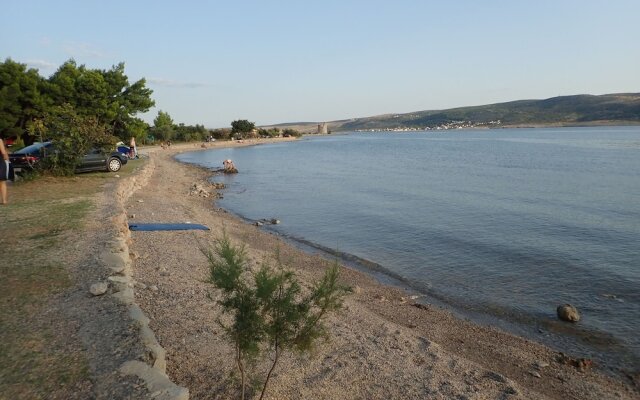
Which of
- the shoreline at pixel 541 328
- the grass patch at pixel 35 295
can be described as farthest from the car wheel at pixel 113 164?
the shoreline at pixel 541 328

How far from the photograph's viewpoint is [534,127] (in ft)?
566

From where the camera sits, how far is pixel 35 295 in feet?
20.3

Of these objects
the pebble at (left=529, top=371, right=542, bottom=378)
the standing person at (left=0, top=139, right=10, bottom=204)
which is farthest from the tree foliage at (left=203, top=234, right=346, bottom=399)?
the standing person at (left=0, top=139, right=10, bottom=204)

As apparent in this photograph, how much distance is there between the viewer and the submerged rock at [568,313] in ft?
29.2

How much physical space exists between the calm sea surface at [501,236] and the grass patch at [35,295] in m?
7.46

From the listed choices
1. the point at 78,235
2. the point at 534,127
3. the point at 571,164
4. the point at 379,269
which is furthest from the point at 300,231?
the point at 534,127

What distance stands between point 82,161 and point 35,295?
659 inches

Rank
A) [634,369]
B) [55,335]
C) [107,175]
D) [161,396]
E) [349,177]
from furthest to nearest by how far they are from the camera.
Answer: [349,177] → [107,175] → [634,369] → [55,335] → [161,396]

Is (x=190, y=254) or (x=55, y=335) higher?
(x=55, y=335)

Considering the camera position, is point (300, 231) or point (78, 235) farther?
point (300, 231)

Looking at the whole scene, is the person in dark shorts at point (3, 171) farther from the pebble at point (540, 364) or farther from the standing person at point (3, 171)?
the pebble at point (540, 364)

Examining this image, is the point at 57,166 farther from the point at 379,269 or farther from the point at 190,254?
the point at 379,269

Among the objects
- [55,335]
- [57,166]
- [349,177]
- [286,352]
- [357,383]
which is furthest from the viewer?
[349,177]

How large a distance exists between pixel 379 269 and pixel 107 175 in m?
15.2
